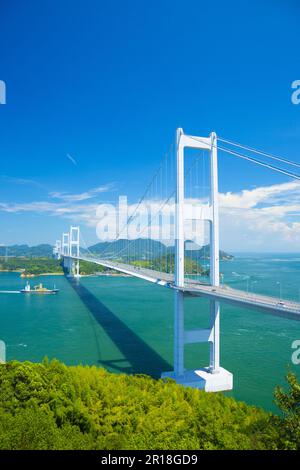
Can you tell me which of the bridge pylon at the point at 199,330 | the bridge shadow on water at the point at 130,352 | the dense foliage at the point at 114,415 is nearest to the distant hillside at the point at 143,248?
the bridge shadow on water at the point at 130,352

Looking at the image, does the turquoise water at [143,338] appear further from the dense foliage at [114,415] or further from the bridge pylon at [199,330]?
the dense foliage at [114,415]

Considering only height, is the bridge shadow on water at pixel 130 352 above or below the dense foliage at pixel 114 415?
below

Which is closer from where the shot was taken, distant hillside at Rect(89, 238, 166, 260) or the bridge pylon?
the bridge pylon

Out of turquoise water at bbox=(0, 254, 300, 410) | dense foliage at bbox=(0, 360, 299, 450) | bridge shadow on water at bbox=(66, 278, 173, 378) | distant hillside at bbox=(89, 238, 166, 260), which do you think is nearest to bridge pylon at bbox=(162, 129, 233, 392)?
turquoise water at bbox=(0, 254, 300, 410)

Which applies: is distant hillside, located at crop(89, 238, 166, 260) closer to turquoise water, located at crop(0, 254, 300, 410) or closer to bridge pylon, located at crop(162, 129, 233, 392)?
turquoise water, located at crop(0, 254, 300, 410)

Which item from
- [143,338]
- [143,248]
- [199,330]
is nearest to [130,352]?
[143,338]

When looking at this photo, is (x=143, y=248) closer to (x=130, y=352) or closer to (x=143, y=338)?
(x=143, y=338)

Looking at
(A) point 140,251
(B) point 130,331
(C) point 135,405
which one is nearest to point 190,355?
(B) point 130,331
